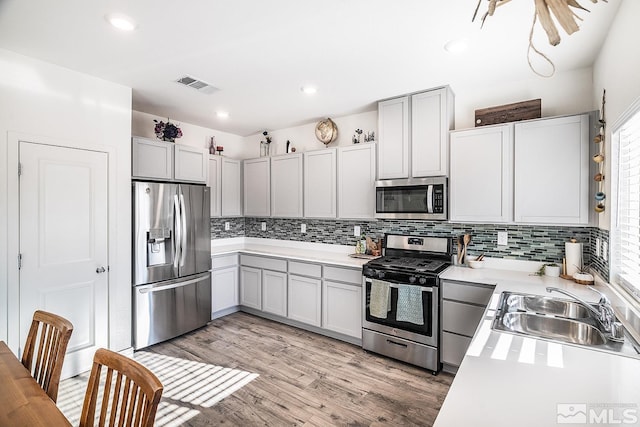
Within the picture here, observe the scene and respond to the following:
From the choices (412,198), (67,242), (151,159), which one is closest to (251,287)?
(151,159)

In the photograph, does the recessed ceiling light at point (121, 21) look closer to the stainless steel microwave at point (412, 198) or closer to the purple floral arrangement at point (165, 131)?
the purple floral arrangement at point (165, 131)

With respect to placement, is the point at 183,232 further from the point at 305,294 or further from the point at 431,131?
the point at 431,131

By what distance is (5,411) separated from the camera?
3.75ft

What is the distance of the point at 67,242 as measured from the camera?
8.92ft

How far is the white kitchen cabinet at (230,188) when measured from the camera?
4508mm

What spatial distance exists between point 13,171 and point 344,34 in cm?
265

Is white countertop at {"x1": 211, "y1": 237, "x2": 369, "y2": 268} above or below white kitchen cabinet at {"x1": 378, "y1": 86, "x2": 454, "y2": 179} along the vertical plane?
below

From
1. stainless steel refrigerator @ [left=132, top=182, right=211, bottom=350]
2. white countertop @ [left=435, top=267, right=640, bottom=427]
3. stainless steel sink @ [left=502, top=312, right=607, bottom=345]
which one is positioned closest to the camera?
white countertop @ [left=435, top=267, right=640, bottom=427]

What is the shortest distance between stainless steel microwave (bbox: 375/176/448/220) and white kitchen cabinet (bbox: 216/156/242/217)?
2231 millimetres

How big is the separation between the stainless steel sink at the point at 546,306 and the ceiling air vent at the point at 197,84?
9.89 feet

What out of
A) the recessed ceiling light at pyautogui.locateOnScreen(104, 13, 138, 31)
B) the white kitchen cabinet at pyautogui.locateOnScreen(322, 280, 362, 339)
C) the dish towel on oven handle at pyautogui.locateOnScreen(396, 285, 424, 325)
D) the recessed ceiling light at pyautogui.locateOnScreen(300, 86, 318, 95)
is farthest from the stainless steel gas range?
the recessed ceiling light at pyautogui.locateOnScreen(104, 13, 138, 31)

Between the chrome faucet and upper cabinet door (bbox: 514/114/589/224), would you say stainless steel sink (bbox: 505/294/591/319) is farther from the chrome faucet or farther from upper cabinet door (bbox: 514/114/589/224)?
upper cabinet door (bbox: 514/114/589/224)

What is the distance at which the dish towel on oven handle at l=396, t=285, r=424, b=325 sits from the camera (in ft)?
9.25

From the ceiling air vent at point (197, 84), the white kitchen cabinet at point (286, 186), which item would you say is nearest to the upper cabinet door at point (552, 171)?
the white kitchen cabinet at point (286, 186)
